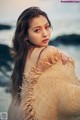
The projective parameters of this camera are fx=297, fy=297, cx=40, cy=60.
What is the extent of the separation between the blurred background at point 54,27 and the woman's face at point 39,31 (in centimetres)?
4

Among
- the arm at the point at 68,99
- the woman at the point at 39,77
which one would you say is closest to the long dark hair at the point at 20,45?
the woman at the point at 39,77

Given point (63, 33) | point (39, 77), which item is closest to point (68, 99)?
point (39, 77)

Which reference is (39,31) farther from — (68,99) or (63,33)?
(68,99)

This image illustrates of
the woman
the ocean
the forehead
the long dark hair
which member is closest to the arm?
the woman

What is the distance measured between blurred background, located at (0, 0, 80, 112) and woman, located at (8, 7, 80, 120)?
3 centimetres

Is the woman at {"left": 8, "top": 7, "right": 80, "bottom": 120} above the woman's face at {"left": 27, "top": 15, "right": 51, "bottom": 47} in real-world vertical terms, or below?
below

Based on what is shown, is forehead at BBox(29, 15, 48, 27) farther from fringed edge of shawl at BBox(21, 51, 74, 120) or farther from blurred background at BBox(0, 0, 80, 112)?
fringed edge of shawl at BBox(21, 51, 74, 120)

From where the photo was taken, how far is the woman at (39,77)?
1.49 meters

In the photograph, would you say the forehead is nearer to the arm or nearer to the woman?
the woman

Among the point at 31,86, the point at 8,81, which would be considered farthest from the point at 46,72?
the point at 8,81

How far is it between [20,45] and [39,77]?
0.64 feet

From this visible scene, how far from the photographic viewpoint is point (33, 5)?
1.57 m

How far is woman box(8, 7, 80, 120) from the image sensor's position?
1490 millimetres

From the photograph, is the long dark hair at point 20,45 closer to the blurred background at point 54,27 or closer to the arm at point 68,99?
the blurred background at point 54,27
